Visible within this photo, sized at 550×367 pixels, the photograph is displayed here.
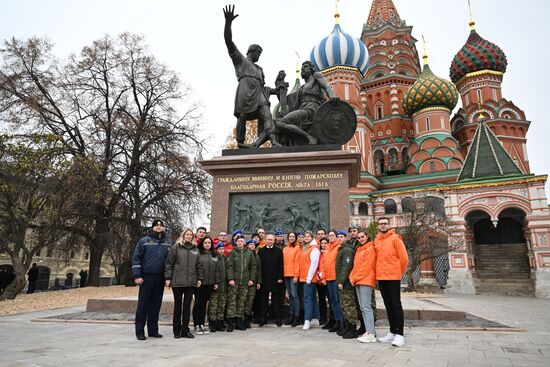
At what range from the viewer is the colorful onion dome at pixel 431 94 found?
37781mm

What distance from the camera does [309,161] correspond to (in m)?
8.40

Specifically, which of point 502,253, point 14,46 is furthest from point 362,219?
point 14,46

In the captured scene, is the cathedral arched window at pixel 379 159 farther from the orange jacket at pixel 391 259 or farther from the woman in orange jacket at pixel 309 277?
the orange jacket at pixel 391 259

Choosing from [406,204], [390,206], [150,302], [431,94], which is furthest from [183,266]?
[431,94]

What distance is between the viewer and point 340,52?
3838 cm

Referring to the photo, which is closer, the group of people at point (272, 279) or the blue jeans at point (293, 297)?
the group of people at point (272, 279)

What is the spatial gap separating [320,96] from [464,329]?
20.4 feet

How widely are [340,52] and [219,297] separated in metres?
36.4

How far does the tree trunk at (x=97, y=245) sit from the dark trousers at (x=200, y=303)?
42.5 feet

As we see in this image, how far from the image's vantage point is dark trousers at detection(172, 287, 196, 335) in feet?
17.4

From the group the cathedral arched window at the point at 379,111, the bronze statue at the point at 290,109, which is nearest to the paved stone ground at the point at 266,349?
the bronze statue at the point at 290,109

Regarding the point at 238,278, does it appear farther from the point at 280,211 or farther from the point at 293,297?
the point at 280,211

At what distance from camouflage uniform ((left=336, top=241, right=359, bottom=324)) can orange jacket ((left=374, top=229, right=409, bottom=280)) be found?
547 mm

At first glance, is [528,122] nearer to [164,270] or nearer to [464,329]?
[464,329]
